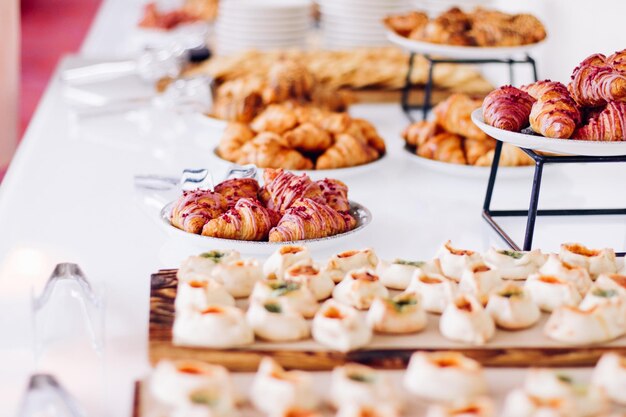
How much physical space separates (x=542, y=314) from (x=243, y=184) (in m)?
0.52

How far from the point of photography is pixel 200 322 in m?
0.87

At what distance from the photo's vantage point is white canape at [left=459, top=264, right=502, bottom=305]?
965mm

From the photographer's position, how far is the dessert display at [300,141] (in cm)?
162

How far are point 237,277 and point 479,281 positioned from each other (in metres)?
0.25

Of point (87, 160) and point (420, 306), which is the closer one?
point (420, 306)

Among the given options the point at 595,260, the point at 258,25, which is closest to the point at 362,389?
the point at 595,260

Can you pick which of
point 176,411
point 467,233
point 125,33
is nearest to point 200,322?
point 176,411

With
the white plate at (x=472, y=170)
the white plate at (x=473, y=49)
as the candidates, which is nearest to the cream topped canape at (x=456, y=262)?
the white plate at (x=472, y=170)

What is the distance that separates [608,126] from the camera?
118cm

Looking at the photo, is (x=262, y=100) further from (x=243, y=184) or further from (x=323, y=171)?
(x=243, y=184)

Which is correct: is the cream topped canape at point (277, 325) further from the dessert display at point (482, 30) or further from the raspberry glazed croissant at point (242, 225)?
the dessert display at point (482, 30)

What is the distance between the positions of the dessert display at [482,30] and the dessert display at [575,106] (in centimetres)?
61

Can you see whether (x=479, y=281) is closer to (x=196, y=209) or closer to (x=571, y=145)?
(x=571, y=145)

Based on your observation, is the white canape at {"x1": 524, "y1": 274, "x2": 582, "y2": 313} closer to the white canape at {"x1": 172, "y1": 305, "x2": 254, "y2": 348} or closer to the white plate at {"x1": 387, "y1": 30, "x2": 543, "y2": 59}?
the white canape at {"x1": 172, "y1": 305, "x2": 254, "y2": 348}
